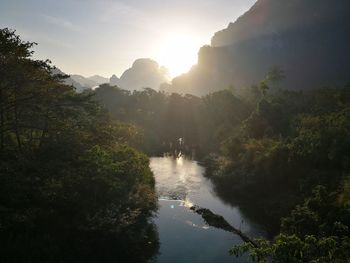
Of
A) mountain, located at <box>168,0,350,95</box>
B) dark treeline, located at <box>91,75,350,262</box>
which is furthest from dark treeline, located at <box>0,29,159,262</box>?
mountain, located at <box>168,0,350,95</box>

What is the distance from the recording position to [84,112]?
Result: 3403 cm

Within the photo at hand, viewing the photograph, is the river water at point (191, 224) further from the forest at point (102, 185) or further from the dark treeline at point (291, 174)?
the dark treeline at point (291, 174)

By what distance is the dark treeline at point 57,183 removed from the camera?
22.9m

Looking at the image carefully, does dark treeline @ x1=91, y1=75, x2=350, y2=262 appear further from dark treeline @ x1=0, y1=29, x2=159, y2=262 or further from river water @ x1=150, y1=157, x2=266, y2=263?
dark treeline @ x1=0, y1=29, x2=159, y2=262

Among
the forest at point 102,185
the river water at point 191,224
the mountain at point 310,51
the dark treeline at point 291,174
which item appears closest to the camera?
the dark treeline at point 291,174

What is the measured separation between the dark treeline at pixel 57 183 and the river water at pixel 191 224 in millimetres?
1588

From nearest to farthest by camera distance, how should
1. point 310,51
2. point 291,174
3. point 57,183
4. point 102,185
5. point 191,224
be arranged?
1. point 57,183
2. point 102,185
3. point 191,224
4. point 291,174
5. point 310,51

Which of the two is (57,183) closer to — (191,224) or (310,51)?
(191,224)

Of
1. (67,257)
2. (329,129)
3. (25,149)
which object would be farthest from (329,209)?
(25,149)

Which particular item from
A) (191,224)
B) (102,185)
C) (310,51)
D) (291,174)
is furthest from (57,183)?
(310,51)

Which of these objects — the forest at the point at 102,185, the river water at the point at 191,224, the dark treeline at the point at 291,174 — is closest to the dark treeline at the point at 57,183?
the forest at the point at 102,185

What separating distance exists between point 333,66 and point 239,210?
142 metres

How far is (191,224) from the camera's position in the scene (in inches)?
1351

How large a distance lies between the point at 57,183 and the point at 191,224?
1420 centimetres
